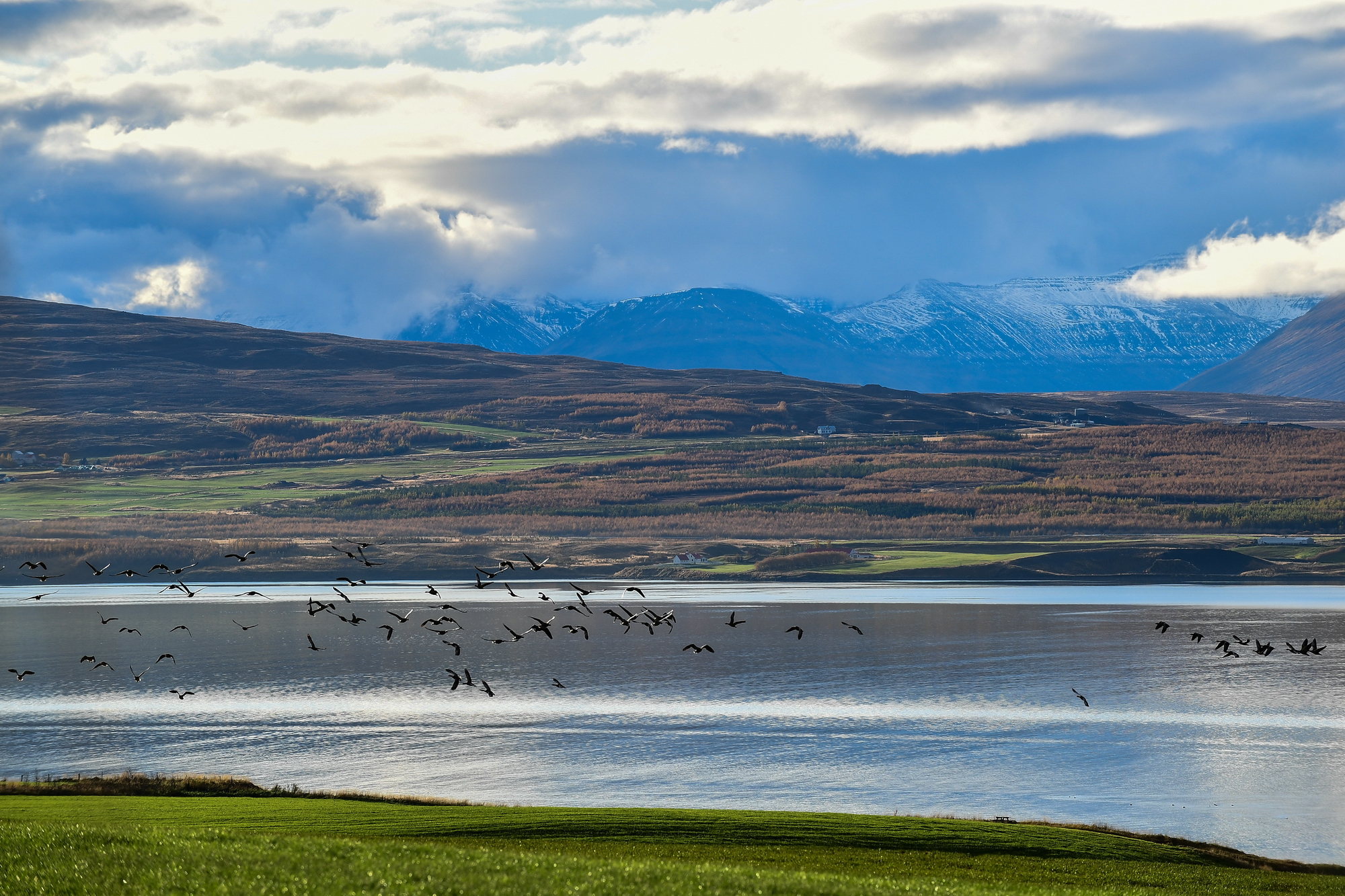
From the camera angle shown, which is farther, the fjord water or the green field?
the fjord water

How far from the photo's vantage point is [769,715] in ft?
264

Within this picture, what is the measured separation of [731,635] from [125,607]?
10098 centimetres

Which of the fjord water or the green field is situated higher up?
the green field

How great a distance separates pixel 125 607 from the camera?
18400 centimetres

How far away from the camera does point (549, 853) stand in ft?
130

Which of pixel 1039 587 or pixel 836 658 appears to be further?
pixel 1039 587

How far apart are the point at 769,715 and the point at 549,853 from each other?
42.2 metres

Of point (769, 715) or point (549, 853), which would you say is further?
point (769, 715)

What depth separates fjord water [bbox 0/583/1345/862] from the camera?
57.3m

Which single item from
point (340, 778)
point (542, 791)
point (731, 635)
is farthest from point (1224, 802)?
point (731, 635)

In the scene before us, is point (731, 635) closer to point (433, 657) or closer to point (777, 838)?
point (433, 657)

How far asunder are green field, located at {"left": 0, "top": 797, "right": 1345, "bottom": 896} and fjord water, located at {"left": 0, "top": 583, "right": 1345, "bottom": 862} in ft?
24.3

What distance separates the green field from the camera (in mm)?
30656

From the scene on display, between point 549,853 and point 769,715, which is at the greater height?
point 549,853
